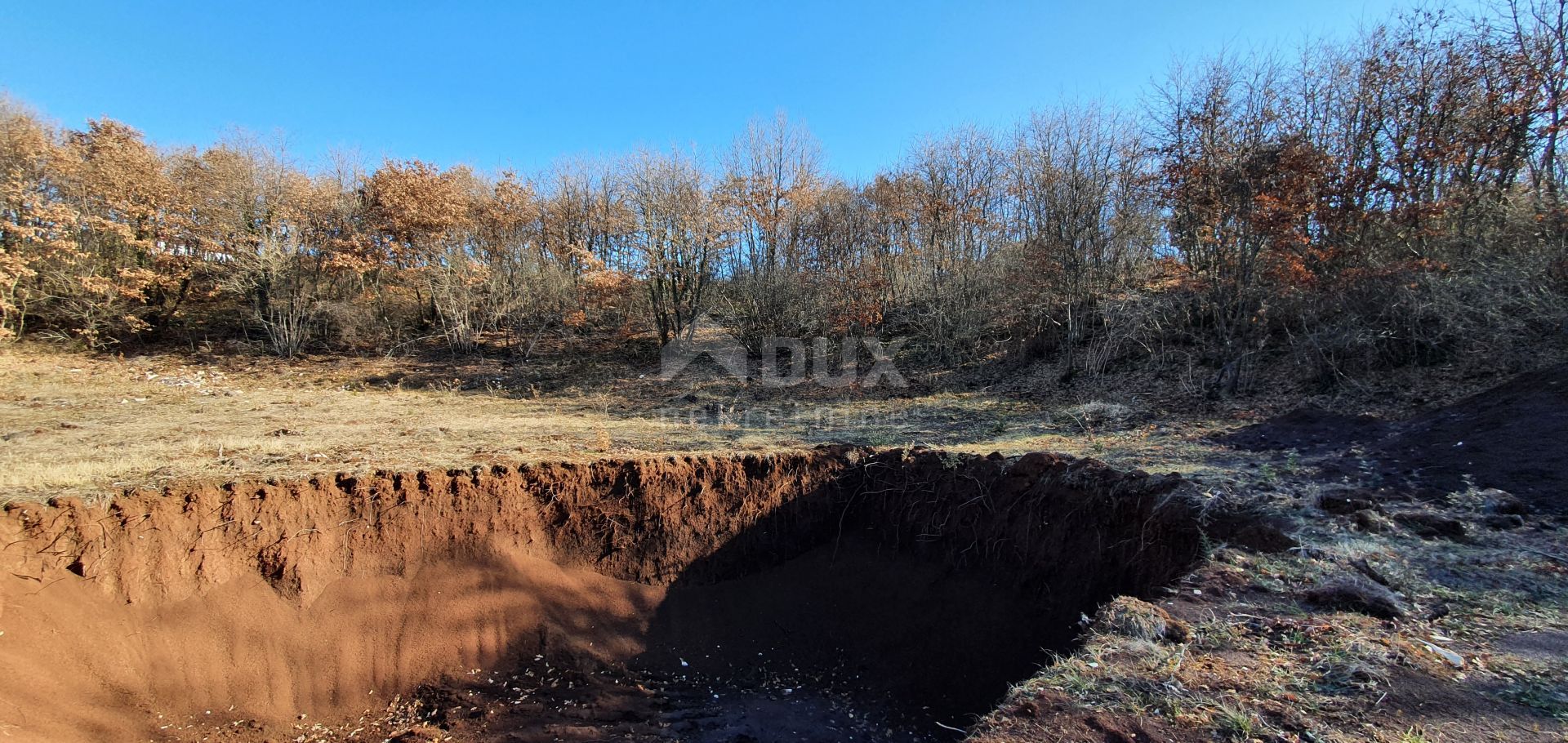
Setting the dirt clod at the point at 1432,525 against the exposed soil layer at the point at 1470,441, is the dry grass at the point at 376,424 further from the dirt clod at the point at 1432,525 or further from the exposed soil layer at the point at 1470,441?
the dirt clod at the point at 1432,525

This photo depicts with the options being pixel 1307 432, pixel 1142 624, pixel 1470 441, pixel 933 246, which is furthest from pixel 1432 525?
pixel 933 246

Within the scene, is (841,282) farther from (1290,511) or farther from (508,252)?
(1290,511)

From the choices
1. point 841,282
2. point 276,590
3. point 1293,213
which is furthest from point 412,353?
point 1293,213

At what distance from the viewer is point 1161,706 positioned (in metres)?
2.75

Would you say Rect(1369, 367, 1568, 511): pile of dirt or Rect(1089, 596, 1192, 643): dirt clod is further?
Rect(1369, 367, 1568, 511): pile of dirt

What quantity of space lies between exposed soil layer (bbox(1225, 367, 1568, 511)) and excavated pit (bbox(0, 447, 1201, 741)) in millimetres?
2575

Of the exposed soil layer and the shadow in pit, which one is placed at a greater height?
the exposed soil layer

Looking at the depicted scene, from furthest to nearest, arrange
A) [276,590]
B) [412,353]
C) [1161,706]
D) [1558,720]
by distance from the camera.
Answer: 1. [412,353]
2. [276,590]
3. [1161,706]
4. [1558,720]

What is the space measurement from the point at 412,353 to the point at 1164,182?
66.0ft

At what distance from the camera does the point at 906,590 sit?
6.79m

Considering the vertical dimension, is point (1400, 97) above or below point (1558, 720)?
above

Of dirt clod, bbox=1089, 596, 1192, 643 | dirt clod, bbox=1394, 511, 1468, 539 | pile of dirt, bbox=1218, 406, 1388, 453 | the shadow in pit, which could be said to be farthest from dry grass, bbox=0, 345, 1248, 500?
dirt clod, bbox=1089, 596, 1192, 643

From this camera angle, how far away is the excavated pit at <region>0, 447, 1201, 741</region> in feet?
16.0

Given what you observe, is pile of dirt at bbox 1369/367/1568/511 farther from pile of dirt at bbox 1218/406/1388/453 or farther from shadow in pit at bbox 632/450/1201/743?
shadow in pit at bbox 632/450/1201/743
